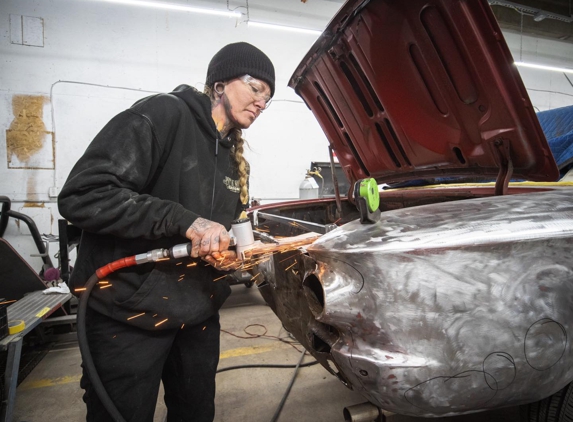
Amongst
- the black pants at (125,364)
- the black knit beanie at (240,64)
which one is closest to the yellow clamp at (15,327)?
the black pants at (125,364)

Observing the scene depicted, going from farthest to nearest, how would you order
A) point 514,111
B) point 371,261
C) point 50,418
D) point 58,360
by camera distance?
point 58,360 < point 50,418 < point 514,111 < point 371,261

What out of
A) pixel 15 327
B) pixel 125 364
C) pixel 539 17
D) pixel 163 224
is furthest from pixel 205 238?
pixel 539 17

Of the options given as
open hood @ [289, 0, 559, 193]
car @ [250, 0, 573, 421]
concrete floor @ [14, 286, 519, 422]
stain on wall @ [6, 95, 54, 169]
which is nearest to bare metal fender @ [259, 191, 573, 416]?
car @ [250, 0, 573, 421]

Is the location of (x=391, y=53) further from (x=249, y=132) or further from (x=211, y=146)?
(x=249, y=132)

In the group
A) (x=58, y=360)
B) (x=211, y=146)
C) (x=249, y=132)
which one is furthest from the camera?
(x=249, y=132)

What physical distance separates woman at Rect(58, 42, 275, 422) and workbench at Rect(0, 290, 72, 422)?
0.76 metres

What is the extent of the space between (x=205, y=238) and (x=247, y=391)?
161 cm

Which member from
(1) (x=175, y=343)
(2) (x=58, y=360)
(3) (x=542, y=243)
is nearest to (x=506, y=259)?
(3) (x=542, y=243)

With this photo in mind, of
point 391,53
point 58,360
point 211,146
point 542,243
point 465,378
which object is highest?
point 391,53

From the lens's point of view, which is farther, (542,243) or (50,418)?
(50,418)

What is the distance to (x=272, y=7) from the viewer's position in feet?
19.7

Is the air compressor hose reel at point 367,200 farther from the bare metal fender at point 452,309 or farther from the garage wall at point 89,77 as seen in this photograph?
the garage wall at point 89,77

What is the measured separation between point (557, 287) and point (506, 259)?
7.0 inches

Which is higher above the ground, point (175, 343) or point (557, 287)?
point (557, 287)
